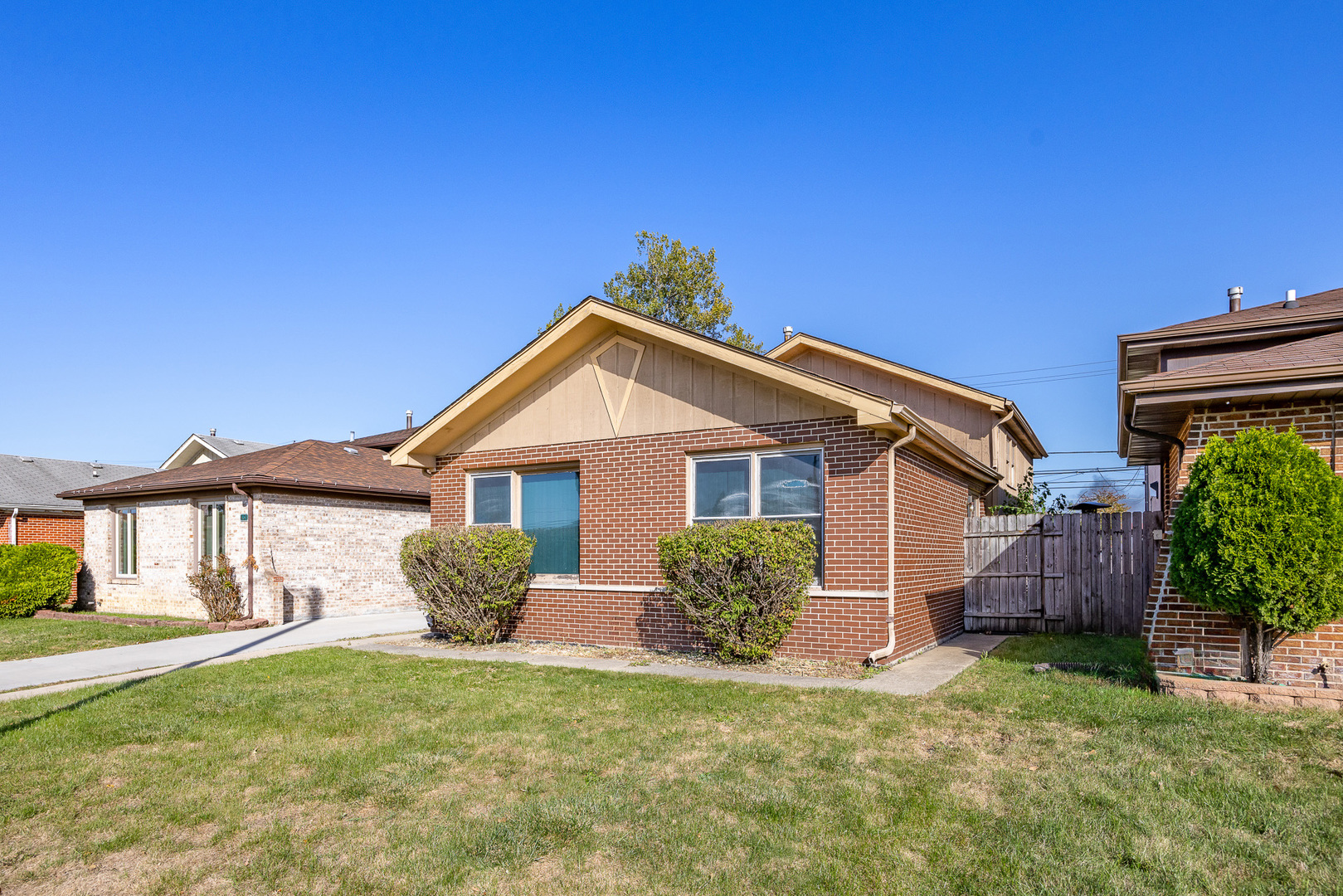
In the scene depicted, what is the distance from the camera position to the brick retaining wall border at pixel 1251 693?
239 inches

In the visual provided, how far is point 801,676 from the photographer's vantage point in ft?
27.0

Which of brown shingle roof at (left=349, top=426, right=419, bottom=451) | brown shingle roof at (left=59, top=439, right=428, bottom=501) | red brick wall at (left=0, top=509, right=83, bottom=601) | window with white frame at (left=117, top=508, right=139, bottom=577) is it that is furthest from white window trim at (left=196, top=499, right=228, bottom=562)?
brown shingle roof at (left=349, top=426, right=419, bottom=451)

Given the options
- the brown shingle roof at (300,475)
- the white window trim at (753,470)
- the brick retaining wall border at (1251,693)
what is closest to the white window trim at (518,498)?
the white window trim at (753,470)

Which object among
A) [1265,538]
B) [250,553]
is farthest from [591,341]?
[250,553]

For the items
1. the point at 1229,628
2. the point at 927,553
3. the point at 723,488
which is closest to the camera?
the point at 1229,628

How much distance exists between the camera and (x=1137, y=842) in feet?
12.3

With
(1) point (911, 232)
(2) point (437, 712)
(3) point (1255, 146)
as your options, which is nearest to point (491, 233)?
(1) point (911, 232)

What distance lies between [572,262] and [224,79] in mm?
9996

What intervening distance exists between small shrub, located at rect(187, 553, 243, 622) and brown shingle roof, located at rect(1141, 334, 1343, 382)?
15.5 m

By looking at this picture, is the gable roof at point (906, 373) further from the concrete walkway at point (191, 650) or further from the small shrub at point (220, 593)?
the small shrub at point (220, 593)

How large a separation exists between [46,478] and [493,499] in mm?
21517

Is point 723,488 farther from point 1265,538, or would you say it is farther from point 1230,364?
point 1265,538

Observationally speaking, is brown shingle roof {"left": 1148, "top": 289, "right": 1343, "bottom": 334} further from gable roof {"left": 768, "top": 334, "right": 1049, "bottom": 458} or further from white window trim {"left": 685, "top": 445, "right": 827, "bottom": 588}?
white window trim {"left": 685, "top": 445, "right": 827, "bottom": 588}

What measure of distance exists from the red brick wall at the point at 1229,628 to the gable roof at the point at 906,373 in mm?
7914
